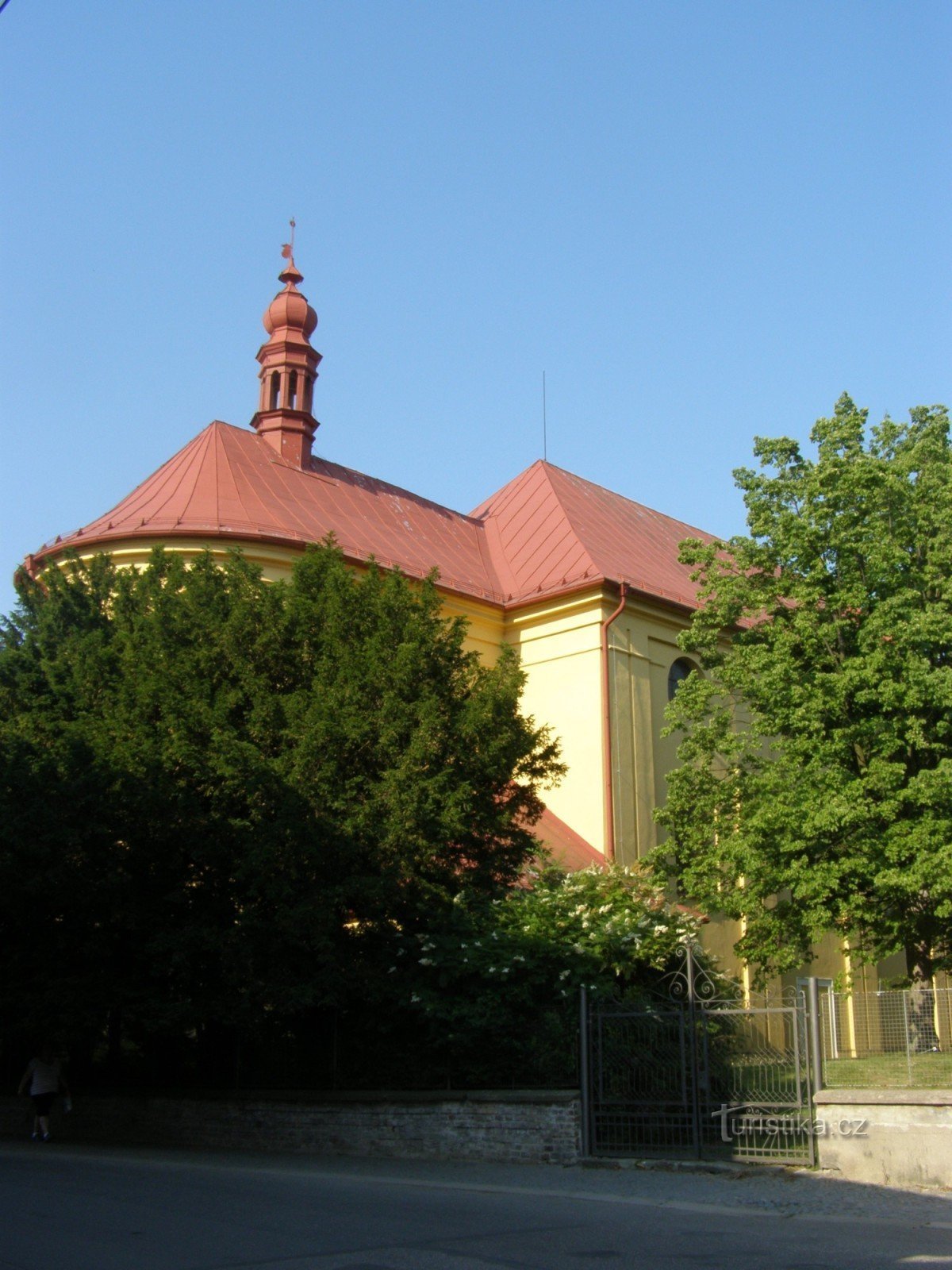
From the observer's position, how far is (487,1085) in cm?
1502

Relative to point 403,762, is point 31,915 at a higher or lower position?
lower

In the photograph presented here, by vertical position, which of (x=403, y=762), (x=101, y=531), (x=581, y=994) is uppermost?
(x=101, y=531)

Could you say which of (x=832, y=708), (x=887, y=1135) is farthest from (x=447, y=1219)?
(x=832, y=708)

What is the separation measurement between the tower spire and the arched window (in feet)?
30.7

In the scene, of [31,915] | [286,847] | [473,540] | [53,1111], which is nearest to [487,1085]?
[286,847]

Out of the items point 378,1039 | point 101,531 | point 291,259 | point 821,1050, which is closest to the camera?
point 821,1050

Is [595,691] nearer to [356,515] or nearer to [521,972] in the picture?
[356,515]

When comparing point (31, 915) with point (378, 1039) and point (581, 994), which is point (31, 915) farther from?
point (581, 994)

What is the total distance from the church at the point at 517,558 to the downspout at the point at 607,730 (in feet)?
0.10

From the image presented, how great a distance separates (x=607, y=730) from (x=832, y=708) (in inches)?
247

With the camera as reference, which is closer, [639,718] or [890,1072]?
[890,1072]

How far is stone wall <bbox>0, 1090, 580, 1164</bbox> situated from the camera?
14.3 metres

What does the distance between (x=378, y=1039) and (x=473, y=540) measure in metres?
16.4

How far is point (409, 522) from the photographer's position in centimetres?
2980
